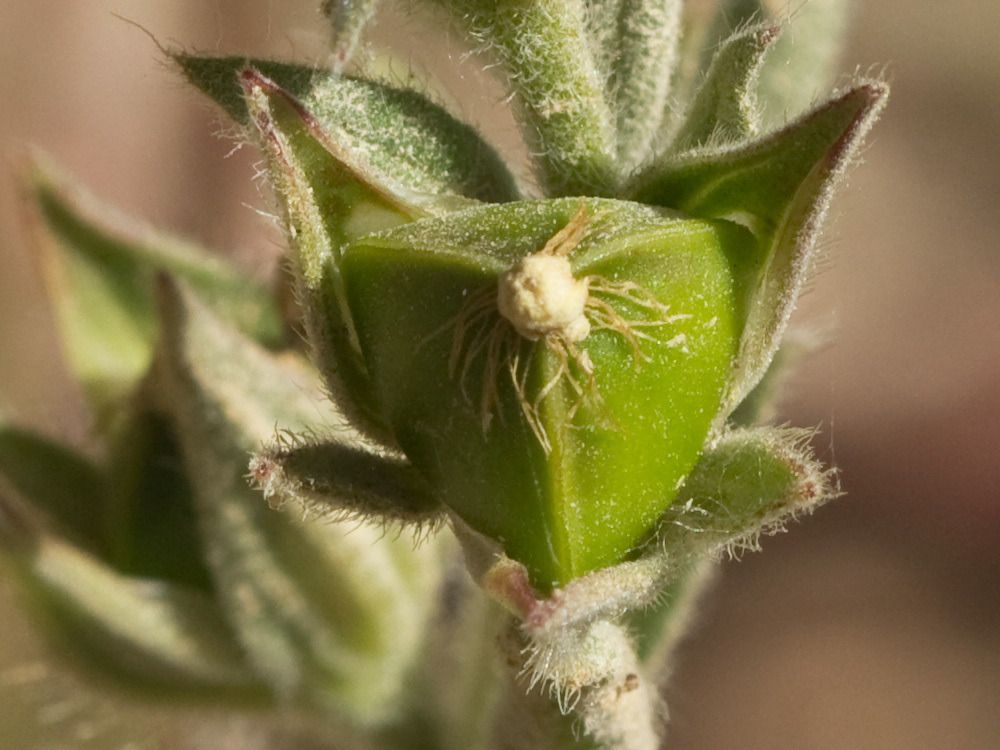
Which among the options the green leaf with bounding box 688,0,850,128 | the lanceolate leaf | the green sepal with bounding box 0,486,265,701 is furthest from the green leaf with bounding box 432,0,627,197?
the green sepal with bounding box 0,486,265,701

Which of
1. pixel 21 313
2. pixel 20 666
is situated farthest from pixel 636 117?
pixel 21 313

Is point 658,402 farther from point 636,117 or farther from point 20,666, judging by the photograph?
point 20,666

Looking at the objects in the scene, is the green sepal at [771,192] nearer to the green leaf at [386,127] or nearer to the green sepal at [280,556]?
the green leaf at [386,127]

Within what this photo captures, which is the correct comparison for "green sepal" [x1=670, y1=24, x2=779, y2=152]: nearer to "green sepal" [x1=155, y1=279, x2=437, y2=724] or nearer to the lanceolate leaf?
the lanceolate leaf

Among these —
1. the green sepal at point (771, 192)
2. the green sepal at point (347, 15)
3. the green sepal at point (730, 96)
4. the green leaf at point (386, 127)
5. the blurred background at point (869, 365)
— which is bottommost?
the blurred background at point (869, 365)

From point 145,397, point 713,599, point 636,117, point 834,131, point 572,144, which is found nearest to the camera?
point 834,131

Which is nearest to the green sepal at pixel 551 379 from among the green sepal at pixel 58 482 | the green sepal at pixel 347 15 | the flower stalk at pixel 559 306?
the flower stalk at pixel 559 306
